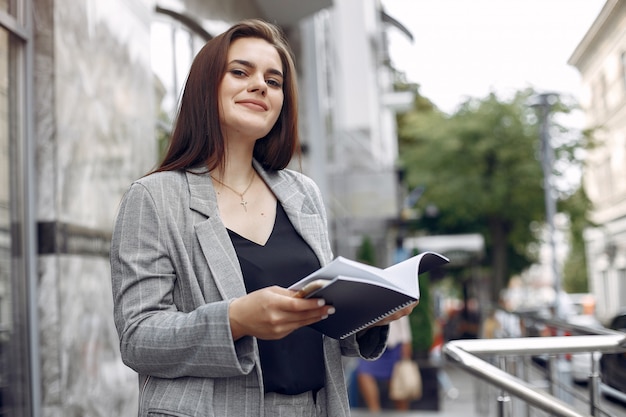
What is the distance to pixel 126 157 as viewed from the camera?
15.9 ft

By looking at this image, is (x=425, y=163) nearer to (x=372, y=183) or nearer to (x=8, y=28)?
(x=372, y=183)

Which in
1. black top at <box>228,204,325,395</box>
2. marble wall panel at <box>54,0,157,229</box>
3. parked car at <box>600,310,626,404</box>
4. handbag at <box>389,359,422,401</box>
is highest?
marble wall panel at <box>54,0,157,229</box>

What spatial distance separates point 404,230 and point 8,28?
908 inches

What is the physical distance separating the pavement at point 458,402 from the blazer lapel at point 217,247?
183 inches

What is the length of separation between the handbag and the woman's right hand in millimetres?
8302

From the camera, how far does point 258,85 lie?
2.14m

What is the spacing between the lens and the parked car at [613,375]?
10.9 ft

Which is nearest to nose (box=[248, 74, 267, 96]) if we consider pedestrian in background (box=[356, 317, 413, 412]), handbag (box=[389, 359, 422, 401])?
pedestrian in background (box=[356, 317, 413, 412])

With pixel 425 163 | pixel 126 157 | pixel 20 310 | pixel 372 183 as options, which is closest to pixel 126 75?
pixel 126 157

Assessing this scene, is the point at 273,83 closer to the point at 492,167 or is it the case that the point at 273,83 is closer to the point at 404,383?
the point at 404,383

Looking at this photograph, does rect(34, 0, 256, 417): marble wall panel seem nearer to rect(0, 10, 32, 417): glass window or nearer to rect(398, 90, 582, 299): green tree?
rect(0, 10, 32, 417): glass window

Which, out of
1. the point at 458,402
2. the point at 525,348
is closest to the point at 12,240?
the point at 525,348

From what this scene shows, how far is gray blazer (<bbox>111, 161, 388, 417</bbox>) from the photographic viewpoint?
1812 millimetres

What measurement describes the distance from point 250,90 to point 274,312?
0.70 metres
